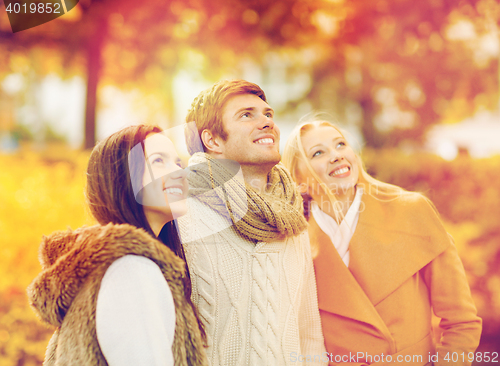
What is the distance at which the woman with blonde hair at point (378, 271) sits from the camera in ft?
7.16

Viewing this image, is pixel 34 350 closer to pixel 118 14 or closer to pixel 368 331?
pixel 368 331

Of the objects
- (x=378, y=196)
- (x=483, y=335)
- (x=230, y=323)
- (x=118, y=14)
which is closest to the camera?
(x=230, y=323)

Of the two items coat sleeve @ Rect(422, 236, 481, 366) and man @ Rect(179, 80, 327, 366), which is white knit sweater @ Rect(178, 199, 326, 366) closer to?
man @ Rect(179, 80, 327, 366)

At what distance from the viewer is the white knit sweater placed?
192 cm

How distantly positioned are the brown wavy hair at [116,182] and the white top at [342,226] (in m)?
1.08

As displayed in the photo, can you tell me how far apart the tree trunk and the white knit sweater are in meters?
3.94

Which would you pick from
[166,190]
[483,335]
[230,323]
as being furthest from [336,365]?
[483,335]

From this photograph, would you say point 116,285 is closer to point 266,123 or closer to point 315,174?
point 266,123

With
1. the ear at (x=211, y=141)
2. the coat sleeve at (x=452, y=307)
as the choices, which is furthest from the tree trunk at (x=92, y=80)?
the coat sleeve at (x=452, y=307)

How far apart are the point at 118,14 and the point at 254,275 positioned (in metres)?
4.19

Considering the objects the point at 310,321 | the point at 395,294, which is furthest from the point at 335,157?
the point at 310,321

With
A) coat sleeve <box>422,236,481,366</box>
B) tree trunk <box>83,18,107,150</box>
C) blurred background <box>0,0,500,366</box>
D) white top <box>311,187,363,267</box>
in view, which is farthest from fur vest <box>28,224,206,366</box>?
tree trunk <box>83,18,107,150</box>

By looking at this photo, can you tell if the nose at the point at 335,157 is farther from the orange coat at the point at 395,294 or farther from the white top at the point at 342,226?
the orange coat at the point at 395,294

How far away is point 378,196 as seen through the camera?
8.57 feet
